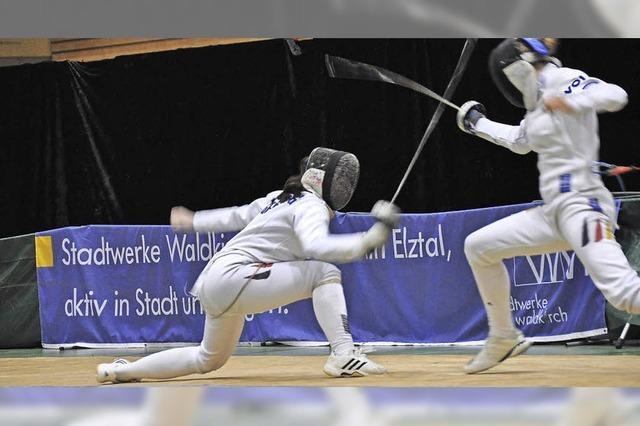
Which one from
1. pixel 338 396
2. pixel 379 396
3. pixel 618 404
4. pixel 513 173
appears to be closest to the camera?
pixel 618 404

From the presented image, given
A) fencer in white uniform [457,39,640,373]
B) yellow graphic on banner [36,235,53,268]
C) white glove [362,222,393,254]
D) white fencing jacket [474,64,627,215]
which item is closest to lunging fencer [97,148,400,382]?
white glove [362,222,393,254]

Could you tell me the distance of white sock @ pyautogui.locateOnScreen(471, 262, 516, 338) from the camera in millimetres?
3824

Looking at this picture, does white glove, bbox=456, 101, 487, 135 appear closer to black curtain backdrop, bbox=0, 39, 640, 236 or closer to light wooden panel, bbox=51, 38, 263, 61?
black curtain backdrop, bbox=0, 39, 640, 236

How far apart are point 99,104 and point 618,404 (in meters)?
6.56

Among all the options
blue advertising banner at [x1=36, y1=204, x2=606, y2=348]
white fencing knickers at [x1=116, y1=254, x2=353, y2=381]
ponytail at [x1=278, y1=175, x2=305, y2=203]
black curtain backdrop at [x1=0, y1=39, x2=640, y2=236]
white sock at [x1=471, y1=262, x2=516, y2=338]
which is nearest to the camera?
white fencing knickers at [x1=116, y1=254, x2=353, y2=381]

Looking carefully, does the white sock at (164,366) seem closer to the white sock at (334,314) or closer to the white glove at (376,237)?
the white sock at (334,314)

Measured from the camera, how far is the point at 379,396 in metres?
2.55

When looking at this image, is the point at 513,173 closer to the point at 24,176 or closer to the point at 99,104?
the point at 99,104

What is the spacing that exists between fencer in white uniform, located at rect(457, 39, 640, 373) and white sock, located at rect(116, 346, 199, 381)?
1.24 m

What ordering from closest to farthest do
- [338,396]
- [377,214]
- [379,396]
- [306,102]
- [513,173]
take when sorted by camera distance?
[338,396]
[379,396]
[377,214]
[513,173]
[306,102]

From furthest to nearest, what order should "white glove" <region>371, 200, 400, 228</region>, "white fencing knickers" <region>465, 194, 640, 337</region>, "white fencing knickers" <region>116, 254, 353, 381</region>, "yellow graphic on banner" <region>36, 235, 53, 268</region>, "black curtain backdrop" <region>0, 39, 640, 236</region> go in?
1. "yellow graphic on banner" <region>36, 235, 53, 268</region>
2. "black curtain backdrop" <region>0, 39, 640, 236</region>
3. "white fencing knickers" <region>116, 254, 353, 381</region>
4. "white glove" <region>371, 200, 400, 228</region>
5. "white fencing knickers" <region>465, 194, 640, 337</region>

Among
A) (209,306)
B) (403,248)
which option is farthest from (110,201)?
(209,306)

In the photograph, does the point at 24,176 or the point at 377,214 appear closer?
the point at 377,214

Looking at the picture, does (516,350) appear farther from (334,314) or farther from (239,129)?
(239,129)
